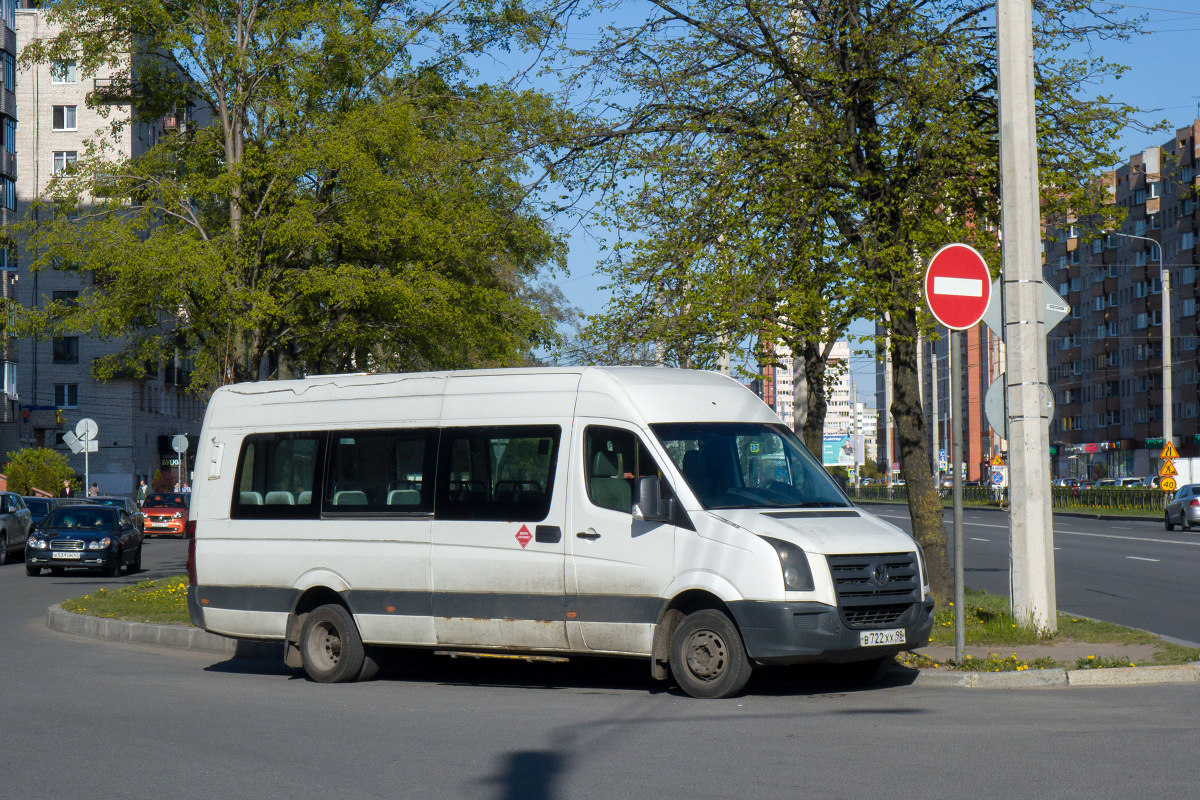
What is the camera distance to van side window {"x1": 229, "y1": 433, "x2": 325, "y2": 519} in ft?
41.9

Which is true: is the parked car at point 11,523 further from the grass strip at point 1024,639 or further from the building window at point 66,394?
the building window at point 66,394

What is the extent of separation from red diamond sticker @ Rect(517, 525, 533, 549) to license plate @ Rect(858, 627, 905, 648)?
260cm

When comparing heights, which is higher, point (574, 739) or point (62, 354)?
point (62, 354)

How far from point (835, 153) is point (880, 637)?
6138 mm

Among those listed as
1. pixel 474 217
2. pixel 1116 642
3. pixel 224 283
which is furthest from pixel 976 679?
pixel 224 283

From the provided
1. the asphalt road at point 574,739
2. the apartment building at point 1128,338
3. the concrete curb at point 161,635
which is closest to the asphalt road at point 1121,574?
the asphalt road at point 574,739

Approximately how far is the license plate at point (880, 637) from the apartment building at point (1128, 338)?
94190 mm

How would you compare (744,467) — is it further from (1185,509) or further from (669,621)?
(1185,509)

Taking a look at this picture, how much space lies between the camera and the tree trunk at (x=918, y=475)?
16.1 m

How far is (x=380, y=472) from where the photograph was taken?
12352mm

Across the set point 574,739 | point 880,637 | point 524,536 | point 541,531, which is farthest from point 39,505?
point 574,739

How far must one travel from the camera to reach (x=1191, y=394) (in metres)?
111

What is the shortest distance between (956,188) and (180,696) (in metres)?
8.70

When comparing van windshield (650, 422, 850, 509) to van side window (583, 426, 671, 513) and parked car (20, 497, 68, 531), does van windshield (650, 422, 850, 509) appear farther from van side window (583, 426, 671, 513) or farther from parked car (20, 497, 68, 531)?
parked car (20, 497, 68, 531)
